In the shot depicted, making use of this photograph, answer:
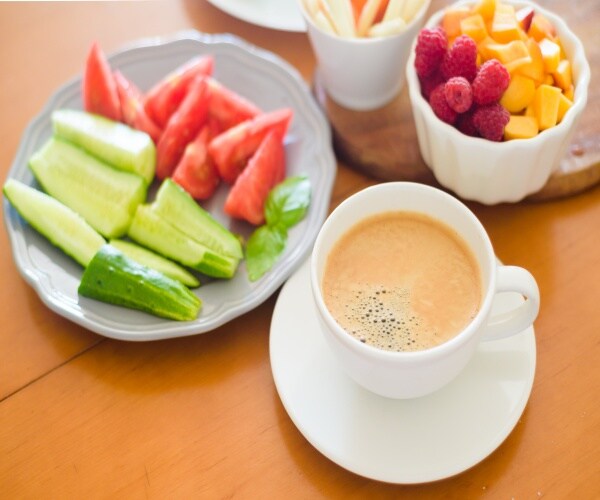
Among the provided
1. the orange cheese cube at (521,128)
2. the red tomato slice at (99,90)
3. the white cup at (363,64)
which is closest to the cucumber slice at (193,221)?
the red tomato slice at (99,90)

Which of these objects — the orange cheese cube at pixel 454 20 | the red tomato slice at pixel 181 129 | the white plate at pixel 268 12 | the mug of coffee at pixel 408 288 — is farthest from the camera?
the white plate at pixel 268 12

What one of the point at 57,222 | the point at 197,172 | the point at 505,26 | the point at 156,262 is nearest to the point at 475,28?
the point at 505,26

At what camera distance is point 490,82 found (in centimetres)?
100

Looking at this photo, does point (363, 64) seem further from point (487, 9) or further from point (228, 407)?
point (228, 407)

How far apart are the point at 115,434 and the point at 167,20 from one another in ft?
2.72

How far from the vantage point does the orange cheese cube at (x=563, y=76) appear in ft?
3.47

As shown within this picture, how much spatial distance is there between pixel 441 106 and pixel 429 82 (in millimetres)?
62

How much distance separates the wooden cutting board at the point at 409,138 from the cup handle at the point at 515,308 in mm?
307

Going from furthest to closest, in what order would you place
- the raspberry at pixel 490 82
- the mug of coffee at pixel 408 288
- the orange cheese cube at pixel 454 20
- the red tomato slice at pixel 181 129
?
the red tomato slice at pixel 181 129 → the orange cheese cube at pixel 454 20 → the raspberry at pixel 490 82 → the mug of coffee at pixel 408 288

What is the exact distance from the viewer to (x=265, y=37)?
142 centimetres

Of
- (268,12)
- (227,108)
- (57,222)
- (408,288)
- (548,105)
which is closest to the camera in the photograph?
(408,288)

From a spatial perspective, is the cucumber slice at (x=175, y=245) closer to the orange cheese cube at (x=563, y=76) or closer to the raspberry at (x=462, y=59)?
the raspberry at (x=462, y=59)

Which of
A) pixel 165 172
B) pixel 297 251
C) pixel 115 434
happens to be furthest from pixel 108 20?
pixel 115 434

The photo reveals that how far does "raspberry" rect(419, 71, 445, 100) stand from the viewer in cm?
108
